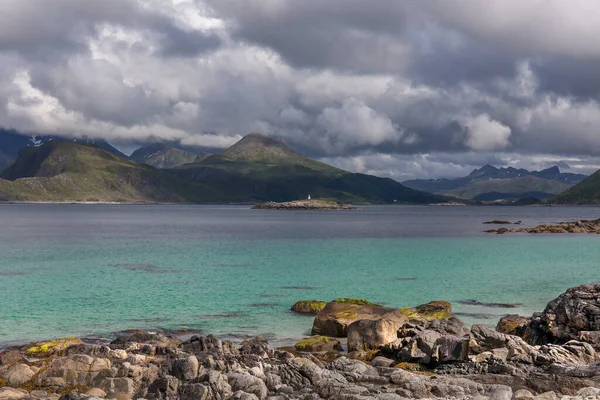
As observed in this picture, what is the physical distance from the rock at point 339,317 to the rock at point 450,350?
910 cm

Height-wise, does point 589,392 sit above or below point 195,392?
above

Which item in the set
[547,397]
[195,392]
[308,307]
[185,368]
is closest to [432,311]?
[308,307]

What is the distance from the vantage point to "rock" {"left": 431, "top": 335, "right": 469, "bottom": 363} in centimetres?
2561

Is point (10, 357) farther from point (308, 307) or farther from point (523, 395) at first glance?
point (523, 395)

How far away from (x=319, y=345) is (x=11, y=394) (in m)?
15.2

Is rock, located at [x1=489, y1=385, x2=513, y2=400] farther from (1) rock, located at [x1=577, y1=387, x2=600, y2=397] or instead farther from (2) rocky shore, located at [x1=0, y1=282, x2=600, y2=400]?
(1) rock, located at [x1=577, y1=387, x2=600, y2=397]

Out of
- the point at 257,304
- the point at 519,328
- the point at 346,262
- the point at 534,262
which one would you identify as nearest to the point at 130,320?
the point at 257,304

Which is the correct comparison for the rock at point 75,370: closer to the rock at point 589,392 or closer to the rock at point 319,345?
the rock at point 319,345

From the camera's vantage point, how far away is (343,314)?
120 ft

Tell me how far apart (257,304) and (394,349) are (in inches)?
785

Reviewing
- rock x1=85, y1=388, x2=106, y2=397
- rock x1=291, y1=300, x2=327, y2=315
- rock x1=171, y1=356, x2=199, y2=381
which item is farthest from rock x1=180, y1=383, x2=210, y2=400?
rock x1=291, y1=300, x2=327, y2=315

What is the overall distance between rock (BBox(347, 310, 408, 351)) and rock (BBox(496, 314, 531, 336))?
6759 millimetres

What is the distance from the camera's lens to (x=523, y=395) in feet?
65.5

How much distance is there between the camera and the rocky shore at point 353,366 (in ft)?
70.1
